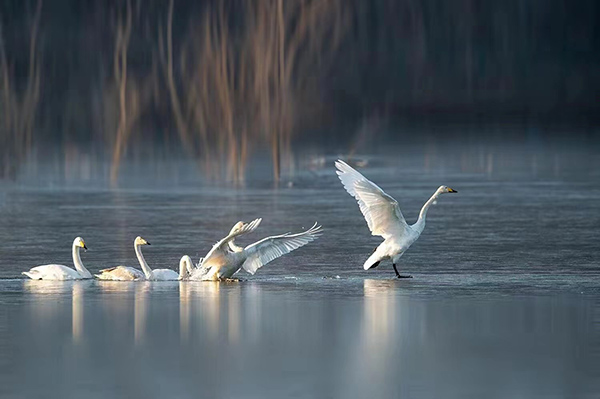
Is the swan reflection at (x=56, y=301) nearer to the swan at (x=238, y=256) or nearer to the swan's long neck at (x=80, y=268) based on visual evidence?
the swan's long neck at (x=80, y=268)

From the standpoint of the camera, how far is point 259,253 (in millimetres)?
14016

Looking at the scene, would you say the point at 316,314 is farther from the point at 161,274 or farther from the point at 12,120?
the point at 12,120

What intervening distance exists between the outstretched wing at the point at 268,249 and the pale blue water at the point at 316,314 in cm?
20

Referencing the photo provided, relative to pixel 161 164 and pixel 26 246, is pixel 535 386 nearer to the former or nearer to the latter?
pixel 26 246

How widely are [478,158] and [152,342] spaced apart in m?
35.5

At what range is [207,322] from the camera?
11211 millimetres

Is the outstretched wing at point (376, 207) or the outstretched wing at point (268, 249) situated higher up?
the outstretched wing at point (376, 207)

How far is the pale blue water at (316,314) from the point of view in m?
9.11

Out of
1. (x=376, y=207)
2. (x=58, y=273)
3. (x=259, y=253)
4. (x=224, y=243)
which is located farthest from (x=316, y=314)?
(x=58, y=273)

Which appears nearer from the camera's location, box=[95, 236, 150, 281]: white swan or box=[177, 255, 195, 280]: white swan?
box=[95, 236, 150, 281]: white swan

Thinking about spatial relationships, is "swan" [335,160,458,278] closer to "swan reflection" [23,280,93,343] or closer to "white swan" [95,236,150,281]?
"white swan" [95,236,150,281]

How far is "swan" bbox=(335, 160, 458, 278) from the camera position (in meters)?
14.0

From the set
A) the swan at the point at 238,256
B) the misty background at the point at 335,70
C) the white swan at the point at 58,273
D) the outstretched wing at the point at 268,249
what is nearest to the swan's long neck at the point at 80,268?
the white swan at the point at 58,273

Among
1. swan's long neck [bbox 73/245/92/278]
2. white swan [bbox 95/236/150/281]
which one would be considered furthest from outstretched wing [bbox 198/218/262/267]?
swan's long neck [bbox 73/245/92/278]
